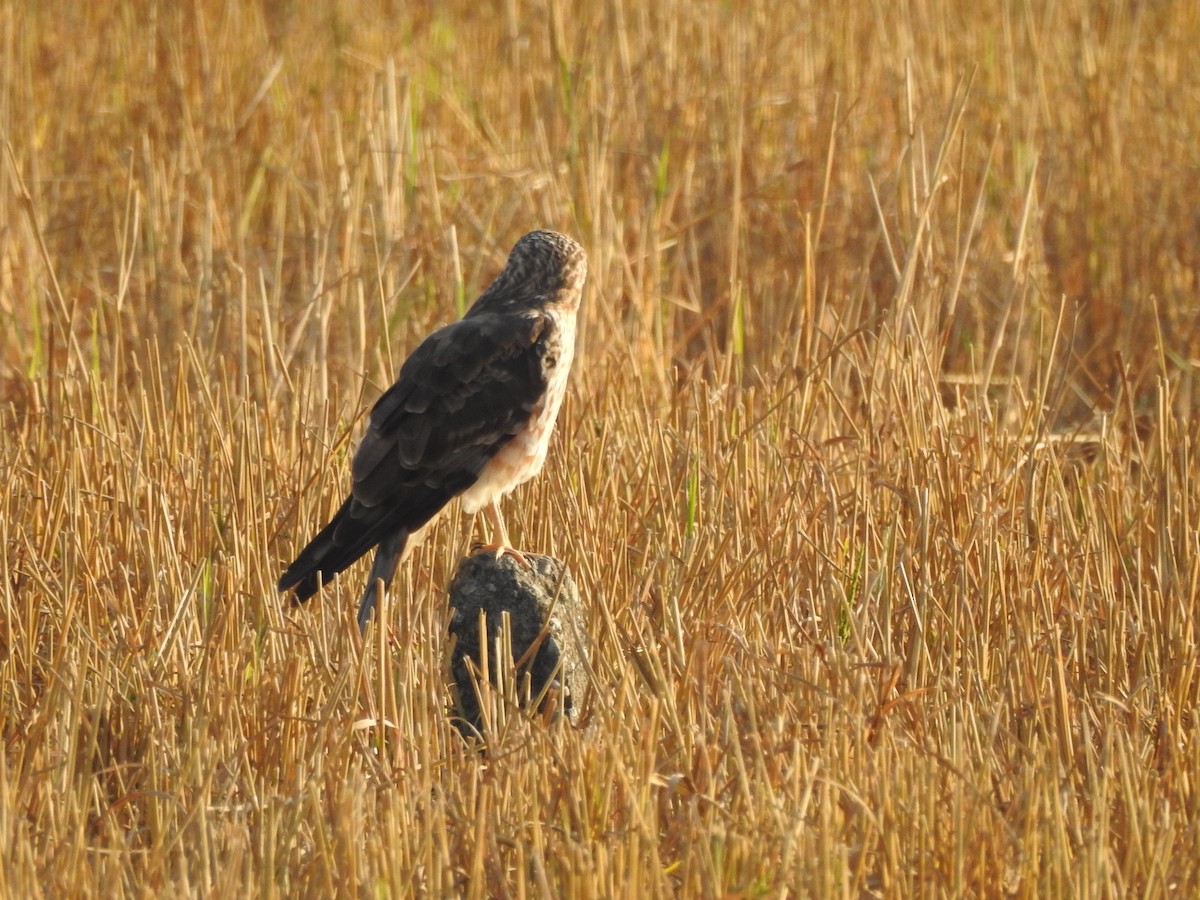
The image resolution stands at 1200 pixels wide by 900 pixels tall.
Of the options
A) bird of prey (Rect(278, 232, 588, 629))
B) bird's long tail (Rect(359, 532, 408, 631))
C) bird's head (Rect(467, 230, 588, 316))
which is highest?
bird's head (Rect(467, 230, 588, 316))

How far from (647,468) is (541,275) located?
596mm

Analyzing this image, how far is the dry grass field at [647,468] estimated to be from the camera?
2881 millimetres

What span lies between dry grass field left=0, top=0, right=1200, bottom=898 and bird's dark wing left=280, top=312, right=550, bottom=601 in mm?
245

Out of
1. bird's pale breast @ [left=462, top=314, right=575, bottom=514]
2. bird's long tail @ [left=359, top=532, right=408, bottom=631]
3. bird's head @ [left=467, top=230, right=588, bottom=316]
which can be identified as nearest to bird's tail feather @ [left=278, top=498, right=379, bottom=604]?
bird's long tail @ [left=359, top=532, right=408, bottom=631]

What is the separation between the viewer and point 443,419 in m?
4.12

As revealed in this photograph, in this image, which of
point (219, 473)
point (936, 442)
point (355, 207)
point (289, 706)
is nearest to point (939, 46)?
point (355, 207)

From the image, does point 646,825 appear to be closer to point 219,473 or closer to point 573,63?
point 219,473

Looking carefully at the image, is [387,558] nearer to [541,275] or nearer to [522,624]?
[522,624]

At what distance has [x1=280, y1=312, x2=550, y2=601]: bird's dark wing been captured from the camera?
12.9 ft

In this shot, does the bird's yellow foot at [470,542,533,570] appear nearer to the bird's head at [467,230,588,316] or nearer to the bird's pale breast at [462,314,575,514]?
the bird's pale breast at [462,314,575,514]

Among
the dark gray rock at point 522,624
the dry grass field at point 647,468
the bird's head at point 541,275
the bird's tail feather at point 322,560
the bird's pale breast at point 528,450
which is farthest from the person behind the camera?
the bird's head at point 541,275

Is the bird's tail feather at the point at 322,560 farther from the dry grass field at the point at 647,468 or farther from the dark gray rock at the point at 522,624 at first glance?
the dark gray rock at the point at 522,624

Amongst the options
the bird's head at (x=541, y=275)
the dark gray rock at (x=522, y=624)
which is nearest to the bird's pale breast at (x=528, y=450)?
the bird's head at (x=541, y=275)

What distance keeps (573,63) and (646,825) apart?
454cm
